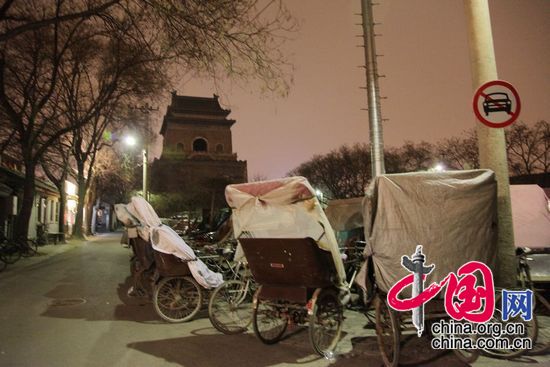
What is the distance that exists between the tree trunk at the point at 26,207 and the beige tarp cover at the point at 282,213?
52.8 ft

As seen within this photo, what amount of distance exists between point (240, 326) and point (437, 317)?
10.2ft

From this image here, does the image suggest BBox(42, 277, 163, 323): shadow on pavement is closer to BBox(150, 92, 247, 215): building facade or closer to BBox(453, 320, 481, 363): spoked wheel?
BBox(453, 320, 481, 363): spoked wheel

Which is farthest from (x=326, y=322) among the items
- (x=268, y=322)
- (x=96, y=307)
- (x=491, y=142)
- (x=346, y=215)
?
(x=346, y=215)

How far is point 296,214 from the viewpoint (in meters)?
5.59

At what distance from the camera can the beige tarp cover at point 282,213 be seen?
17.9 ft

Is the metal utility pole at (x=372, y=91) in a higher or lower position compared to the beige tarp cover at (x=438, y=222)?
higher

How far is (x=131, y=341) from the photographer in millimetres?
6188

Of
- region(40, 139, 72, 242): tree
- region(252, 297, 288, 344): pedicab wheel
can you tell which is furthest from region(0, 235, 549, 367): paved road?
region(40, 139, 72, 242): tree

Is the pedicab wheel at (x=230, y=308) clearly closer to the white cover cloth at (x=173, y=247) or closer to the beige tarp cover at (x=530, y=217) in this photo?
the white cover cloth at (x=173, y=247)

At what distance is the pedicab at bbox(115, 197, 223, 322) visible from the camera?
23.8ft

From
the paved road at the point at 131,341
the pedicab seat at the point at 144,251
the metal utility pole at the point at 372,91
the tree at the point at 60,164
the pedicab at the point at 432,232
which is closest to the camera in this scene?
the pedicab at the point at 432,232

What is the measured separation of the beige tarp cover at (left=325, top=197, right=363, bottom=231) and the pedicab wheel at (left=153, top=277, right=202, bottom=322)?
15.1ft

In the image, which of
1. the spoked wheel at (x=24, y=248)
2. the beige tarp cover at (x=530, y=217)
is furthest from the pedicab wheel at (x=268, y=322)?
the spoked wheel at (x=24, y=248)

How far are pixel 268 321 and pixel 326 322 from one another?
0.97 m
